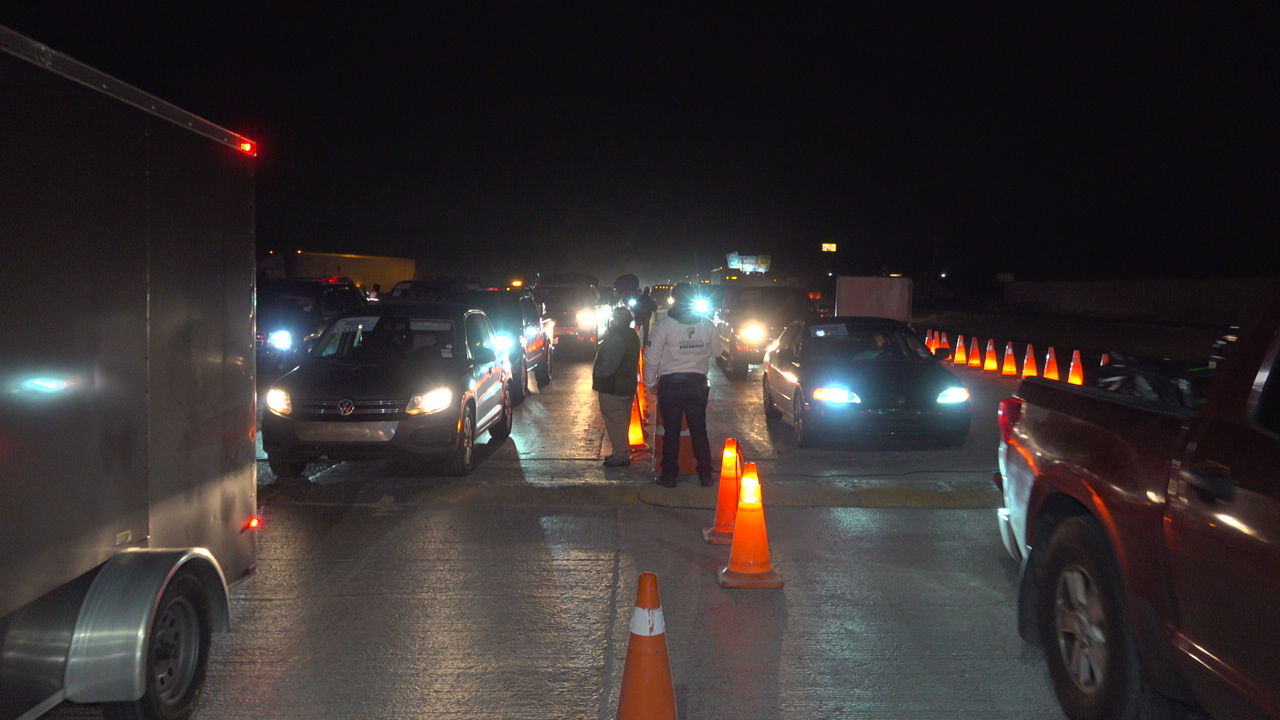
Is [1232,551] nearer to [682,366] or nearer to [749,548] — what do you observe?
[749,548]

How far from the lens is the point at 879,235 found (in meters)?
95.1

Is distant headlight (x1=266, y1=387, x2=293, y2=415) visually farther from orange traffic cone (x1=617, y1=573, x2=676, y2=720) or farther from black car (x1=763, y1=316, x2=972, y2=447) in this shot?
orange traffic cone (x1=617, y1=573, x2=676, y2=720)

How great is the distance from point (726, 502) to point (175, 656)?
391 centimetres

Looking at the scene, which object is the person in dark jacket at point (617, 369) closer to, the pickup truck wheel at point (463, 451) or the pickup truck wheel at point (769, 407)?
the pickup truck wheel at point (463, 451)

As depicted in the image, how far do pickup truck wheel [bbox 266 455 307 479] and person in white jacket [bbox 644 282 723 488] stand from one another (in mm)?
3286

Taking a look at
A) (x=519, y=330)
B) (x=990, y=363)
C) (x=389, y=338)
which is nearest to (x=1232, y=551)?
(x=389, y=338)

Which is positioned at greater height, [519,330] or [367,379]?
[519,330]

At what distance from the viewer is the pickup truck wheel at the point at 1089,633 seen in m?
3.85

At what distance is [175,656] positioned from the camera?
4.21 metres

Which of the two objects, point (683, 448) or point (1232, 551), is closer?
point (1232, 551)

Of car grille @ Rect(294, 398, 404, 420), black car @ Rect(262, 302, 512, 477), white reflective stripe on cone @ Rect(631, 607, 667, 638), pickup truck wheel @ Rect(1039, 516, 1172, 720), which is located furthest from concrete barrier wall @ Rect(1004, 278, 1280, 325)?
white reflective stripe on cone @ Rect(631, 607, 667, 638)

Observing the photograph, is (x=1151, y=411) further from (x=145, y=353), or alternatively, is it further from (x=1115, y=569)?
(x=145, y=353)

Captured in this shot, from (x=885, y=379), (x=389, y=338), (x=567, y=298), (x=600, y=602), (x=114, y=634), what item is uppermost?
(x=567, y=298)

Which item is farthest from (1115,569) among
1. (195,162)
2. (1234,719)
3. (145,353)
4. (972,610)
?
(195,162)
